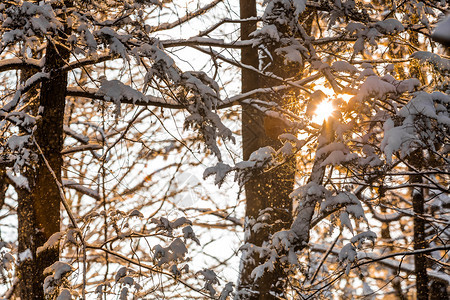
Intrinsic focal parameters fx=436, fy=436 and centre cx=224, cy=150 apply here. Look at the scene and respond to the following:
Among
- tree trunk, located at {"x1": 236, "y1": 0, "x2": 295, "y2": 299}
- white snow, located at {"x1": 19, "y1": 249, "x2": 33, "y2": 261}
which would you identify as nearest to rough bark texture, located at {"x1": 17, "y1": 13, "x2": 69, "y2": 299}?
white snow, located at {"x1": 19, "y1": 249, "x2": 33, "y2": 261}

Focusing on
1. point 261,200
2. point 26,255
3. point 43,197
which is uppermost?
point 261,200

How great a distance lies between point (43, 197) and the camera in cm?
484

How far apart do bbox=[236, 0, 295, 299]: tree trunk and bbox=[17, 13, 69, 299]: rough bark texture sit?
2264 mm

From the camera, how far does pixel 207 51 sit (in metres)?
5.05

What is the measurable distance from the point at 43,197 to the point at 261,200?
8.87ft

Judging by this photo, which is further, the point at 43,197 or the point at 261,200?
the point at 261,200

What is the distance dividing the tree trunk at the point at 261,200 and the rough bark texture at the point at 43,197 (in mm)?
2264

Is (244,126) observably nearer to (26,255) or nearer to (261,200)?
(261,200)

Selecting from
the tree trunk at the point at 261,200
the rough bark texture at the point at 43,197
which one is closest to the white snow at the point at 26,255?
the rough bark texture at the point at 43,197

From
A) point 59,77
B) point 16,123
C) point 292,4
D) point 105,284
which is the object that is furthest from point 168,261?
point 292,4

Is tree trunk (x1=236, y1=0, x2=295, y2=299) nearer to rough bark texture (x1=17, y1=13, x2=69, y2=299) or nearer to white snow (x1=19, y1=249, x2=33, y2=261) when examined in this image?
rough bark texture (x1=17, y1=13, x2=69, y2=299)

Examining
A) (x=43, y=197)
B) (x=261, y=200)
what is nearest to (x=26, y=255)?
(x=43, y=197)

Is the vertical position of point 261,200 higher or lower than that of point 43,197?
higher

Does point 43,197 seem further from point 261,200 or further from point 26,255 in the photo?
point 261,200
